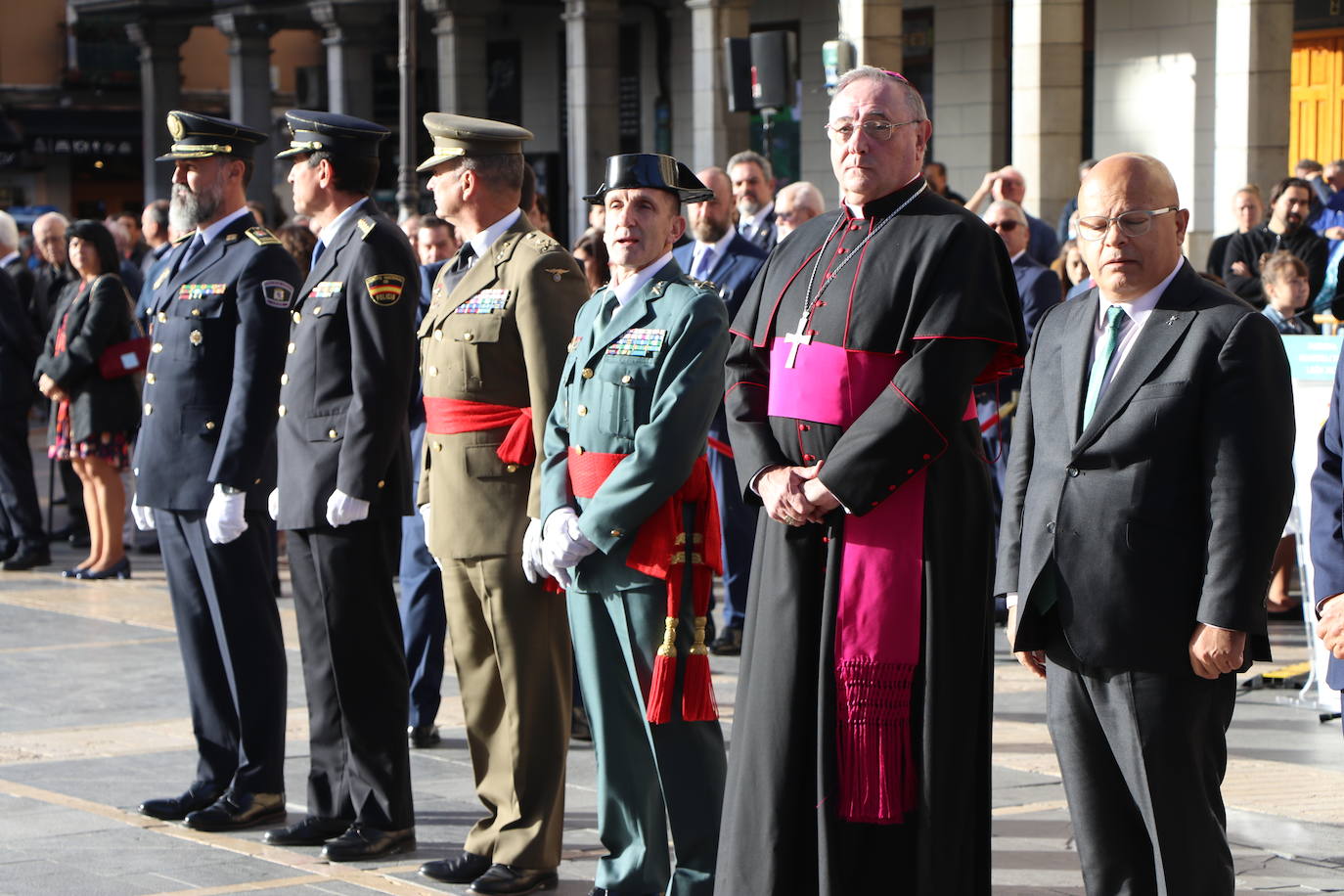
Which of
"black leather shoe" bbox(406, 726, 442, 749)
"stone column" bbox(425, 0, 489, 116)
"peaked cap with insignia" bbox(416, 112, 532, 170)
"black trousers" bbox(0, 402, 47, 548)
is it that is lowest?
"black leather shoe" bbox(406, 726, 442, 749)

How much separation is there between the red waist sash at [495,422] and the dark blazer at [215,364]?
0.81 m

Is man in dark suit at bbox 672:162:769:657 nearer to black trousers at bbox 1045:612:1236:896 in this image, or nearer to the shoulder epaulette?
the shoulder epaulette

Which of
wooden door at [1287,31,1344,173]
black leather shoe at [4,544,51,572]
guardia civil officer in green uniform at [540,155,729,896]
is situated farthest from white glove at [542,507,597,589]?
wooden door at [1287,31,1344,173]

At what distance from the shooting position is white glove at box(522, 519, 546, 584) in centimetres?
541

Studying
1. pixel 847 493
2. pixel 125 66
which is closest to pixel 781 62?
pixel 847 493

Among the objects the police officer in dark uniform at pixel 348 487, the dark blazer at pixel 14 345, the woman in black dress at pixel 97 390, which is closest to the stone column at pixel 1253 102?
the woman in black dress at pixel 97 390

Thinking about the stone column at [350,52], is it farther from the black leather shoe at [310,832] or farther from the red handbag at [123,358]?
the black leather shoe at [310,832]

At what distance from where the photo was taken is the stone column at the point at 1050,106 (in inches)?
690

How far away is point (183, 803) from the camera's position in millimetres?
6500

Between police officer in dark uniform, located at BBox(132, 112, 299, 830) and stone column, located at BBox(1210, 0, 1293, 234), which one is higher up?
stone column, located at BBox(1210, 0, 1293, 234)

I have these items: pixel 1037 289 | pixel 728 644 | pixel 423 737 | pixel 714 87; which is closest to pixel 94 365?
pixel 728 644

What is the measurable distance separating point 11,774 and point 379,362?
7.76 feet

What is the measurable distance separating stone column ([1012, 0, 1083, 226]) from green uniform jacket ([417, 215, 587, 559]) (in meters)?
12.3

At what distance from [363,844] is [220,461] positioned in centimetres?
127
